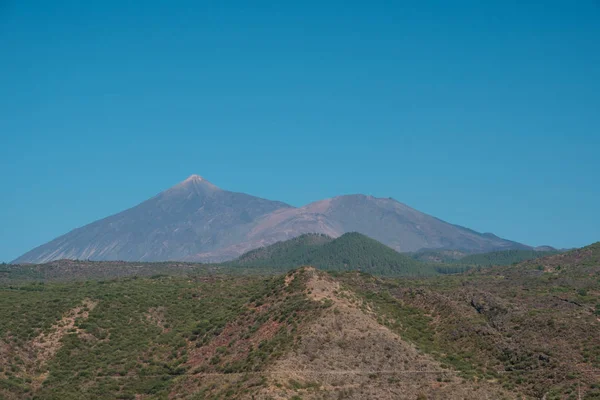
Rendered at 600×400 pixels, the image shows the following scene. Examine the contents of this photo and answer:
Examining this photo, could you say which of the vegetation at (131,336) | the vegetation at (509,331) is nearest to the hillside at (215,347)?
the vegetation at (131,336)

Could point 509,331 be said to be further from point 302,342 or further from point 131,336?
point 131,336

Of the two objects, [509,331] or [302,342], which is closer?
[302,342]

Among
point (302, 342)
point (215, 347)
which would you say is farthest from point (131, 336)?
point (302, 342)

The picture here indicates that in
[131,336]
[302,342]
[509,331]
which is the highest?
[509,331]

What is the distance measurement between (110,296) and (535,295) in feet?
173

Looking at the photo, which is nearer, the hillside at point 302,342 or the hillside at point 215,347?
the hillside at point 215,347

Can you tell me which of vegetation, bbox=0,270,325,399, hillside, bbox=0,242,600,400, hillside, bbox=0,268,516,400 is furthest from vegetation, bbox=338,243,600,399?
vegetation, bbox=0,270,325,399

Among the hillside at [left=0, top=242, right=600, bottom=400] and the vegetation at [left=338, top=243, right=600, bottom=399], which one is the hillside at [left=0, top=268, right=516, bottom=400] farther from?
the vegetation at [left=338, top=243, right=600, bottom=399]

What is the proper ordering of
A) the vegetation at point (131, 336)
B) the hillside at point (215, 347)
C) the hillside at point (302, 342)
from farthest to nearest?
the vegetation at point (131, 336), the hillside at point (302, 342), the hillside at point (215, 347)

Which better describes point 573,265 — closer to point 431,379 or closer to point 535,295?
point 535,295

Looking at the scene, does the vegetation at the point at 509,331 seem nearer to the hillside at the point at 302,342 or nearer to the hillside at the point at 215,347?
the hillside at the point at 302,342

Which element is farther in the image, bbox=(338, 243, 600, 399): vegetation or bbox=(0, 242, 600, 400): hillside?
bbox=(338, 243, 600, 399): vegetation

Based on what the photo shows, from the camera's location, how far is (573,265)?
539 ft

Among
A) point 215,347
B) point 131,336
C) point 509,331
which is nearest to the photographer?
point 509,331
